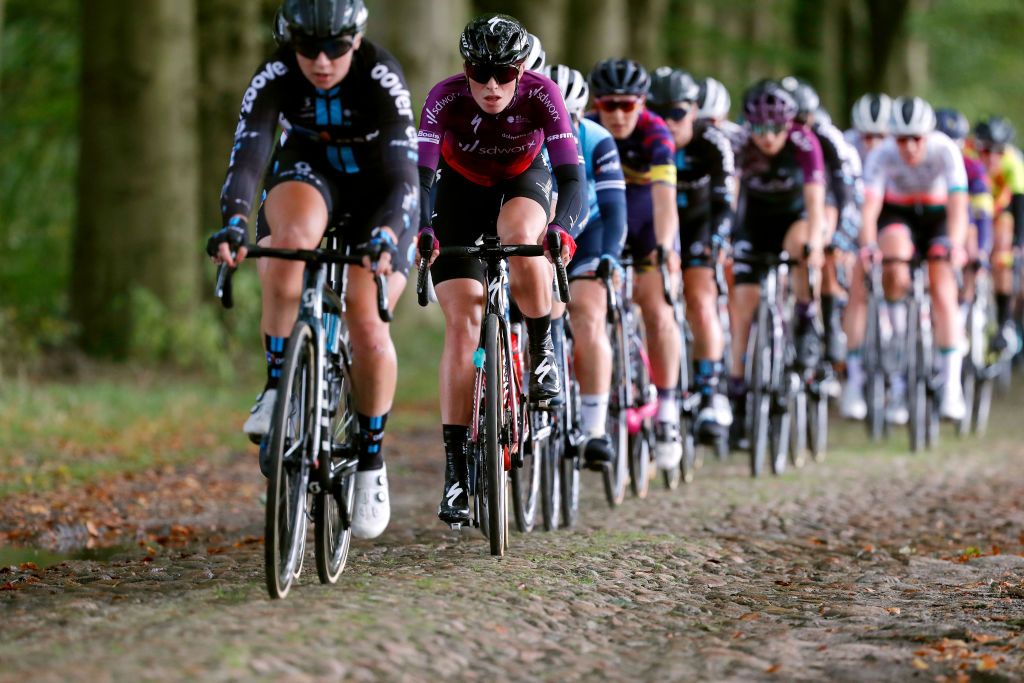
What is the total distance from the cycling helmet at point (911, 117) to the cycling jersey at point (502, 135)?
22.0 feet

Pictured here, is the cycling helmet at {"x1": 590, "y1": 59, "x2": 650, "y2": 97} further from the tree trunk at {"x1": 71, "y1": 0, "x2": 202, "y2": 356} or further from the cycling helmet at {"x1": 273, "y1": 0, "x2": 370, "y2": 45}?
the tree trunk at {"x1": 71, "y1": 0, "x2": 202, "y2": 356}

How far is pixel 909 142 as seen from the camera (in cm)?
1392

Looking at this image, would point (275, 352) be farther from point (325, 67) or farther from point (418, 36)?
point (418, 36)

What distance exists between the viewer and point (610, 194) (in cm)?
892

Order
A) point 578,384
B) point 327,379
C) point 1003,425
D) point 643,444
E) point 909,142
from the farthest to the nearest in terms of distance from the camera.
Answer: point 1003,425, point 909,142, point 643,444, point 578,384, point 327,379

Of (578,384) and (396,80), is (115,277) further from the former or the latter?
(396,80)

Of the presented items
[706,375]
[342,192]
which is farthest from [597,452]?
[342,192]

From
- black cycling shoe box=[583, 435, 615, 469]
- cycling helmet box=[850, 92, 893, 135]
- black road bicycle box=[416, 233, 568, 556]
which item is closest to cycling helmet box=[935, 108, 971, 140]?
cycling helmet box=[850, 92, 893, 135]

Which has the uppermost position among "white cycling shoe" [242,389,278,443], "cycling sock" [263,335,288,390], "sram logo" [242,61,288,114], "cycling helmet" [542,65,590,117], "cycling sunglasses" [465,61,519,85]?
"cycling helmet" [542,65,590,117]

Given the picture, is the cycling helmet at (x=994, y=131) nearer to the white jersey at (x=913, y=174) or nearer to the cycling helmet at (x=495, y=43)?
the white jersey at (x=913, y=174)

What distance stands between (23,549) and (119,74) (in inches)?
366

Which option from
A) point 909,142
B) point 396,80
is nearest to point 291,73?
point 396,80

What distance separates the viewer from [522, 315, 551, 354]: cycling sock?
7730mm

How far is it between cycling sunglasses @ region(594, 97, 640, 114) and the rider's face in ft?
11.5
